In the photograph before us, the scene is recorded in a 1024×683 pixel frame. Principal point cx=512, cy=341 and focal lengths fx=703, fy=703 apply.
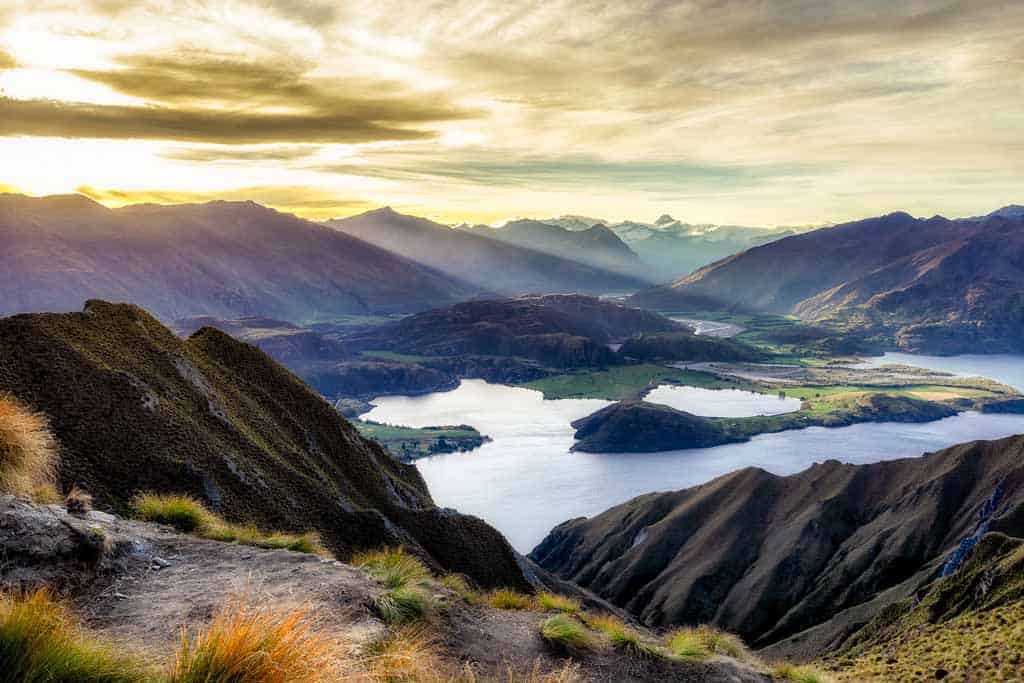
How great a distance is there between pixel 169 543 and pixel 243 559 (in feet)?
5.80

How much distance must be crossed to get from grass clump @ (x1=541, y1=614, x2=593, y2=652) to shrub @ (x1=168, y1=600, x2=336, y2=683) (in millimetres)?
8415

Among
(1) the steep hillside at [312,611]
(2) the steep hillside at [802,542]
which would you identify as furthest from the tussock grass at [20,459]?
(2) the steep hillside at [802,542]

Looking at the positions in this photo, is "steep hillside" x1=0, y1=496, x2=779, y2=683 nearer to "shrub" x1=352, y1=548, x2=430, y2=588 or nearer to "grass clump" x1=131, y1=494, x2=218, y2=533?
"shrub" x1=352, y1=548, x2=430, y2=588

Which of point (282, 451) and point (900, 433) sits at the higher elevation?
point (282, 451)

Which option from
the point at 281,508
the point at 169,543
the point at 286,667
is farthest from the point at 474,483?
the point at 286,667

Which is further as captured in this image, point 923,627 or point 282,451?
point 923,627

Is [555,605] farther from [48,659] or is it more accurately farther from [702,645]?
[48,659]

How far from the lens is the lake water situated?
134 metres

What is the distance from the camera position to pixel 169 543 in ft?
50.5

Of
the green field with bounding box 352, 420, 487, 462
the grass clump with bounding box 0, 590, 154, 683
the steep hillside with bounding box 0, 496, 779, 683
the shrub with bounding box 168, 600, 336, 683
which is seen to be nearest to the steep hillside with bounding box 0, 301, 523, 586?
the steep hillside with bounding box 0, 496, 779, 683

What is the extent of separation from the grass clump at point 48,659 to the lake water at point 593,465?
111386mm

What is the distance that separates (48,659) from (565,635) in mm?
10241

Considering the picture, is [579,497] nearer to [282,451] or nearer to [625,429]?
[625,429]

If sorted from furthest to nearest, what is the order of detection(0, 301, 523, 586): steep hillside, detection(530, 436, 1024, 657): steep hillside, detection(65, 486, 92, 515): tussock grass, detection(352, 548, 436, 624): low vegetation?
detection(530, 436, 1024, 657): steep hillside
detection(0, 301, 523, 586): steep hillside
detection(65, 486, 92, 515): tussock grass
detection(352, 548, 436, 624): low vegetation
